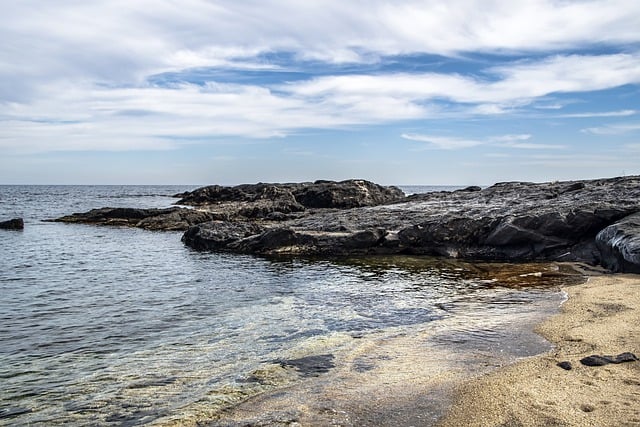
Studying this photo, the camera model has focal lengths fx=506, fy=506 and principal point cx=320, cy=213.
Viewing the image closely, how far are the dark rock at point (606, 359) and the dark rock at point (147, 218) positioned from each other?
110ft

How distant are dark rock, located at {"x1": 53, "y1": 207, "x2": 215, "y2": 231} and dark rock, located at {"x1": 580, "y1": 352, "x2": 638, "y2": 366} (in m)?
33.5

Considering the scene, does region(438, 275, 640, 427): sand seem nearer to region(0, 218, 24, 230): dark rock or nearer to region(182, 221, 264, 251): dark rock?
region(182, 221, 264, 251): dark rock

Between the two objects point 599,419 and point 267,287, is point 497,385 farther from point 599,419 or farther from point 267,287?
point 267,287

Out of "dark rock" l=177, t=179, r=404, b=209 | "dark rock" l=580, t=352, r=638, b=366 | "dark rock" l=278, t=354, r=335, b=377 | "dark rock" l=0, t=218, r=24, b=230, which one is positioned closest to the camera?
"dark rock" l=580, t=352, r=638, b=366

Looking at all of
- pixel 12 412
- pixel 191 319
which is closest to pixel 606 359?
pixel 12 412

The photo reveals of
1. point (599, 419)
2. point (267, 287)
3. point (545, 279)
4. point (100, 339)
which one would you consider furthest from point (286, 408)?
point (545, 279)

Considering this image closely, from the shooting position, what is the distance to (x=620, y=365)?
7789mm

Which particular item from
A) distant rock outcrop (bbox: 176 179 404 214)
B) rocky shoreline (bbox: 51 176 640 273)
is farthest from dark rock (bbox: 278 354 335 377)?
distant rock outcrop (bbox: 176 179 404 214)

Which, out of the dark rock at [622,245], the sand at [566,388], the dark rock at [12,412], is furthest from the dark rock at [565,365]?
the dark rock at [622,245]

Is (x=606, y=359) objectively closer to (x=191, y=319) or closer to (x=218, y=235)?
(x=191, y=319)

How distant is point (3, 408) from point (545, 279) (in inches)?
616

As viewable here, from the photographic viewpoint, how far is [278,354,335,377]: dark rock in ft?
28.5

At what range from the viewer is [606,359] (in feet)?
26.4

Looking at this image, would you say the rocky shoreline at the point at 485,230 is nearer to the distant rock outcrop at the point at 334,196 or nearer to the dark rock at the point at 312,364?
the dark rock at the point at 312,364
